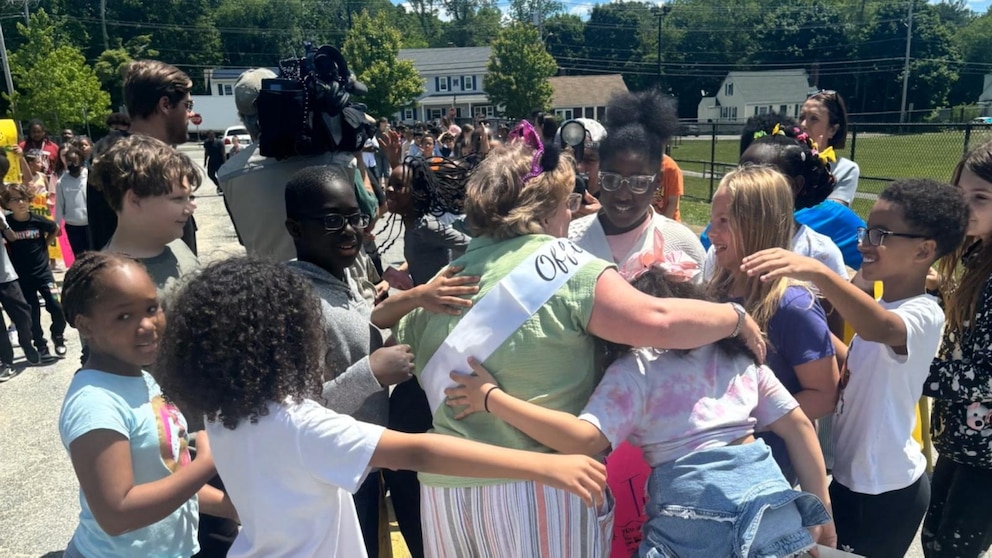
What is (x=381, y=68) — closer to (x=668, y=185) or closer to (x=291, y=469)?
(x=668, y=185)

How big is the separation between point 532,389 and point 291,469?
2.15 feet

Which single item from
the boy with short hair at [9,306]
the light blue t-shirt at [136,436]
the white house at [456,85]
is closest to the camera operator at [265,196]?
the light blue t-shirt at [136,436]

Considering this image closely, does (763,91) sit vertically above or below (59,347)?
above

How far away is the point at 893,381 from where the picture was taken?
2.20m

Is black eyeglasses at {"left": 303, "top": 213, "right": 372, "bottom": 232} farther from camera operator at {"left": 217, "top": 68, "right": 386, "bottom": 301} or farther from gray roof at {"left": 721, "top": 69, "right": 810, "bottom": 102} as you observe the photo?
gray roof at {"left": 721, "top": 69, "right": 810, "bottom": 102}

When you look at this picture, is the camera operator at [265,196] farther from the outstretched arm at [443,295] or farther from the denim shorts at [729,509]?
the denim shorts at [729,509]

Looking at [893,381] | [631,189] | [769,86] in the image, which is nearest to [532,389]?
[893,381]

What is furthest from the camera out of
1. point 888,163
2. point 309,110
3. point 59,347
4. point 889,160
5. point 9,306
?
point 889,160

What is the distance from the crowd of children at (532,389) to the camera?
165 cm

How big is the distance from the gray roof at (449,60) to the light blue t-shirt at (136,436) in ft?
256

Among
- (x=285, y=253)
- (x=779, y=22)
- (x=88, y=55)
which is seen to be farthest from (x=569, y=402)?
(x=779, y=22)

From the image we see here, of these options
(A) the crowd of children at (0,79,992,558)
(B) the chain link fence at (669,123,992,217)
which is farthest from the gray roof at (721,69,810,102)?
(A) the crowd of children at (0,79,992,558)

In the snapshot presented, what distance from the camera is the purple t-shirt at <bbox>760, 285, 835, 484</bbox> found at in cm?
212

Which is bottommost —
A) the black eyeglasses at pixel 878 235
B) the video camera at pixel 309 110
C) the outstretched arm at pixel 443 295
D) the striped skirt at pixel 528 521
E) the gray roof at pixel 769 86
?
the striped skirt at pixel 528 521
